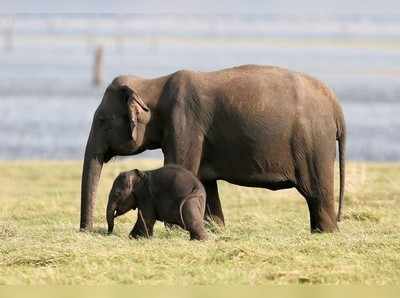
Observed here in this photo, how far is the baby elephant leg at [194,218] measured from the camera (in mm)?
14852

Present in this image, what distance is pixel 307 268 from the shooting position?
43.6 feet

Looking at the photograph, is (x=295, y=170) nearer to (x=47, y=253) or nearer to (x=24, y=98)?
(x=47, y=253)

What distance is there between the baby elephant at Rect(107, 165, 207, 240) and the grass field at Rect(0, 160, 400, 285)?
186 mm

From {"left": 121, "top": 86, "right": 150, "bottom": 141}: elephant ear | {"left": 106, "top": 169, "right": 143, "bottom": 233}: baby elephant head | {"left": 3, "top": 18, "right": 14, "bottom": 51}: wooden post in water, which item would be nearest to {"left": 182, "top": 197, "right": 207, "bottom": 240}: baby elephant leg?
{"left": 106, "top": 169, "right": 143, "bottom": 233}: baby elephant head

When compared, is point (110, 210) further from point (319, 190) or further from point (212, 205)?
point (319, 190)

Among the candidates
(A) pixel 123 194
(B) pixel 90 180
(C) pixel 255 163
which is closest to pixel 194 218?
(A) pixel 123 194

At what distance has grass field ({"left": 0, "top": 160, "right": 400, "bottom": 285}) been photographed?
1302 cm

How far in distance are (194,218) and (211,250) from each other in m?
0.98

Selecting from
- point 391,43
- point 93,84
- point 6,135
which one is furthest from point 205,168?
point 391,43

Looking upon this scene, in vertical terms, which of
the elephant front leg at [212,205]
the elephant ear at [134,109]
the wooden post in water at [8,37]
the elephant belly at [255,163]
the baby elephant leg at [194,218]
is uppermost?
the elephant ear at [134,109]

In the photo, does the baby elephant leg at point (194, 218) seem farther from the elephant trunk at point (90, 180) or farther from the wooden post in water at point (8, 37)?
the wooden post in water at point (8, 37)

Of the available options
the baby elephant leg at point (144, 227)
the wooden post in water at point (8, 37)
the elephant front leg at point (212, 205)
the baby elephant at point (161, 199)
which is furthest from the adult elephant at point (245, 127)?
the wooden post in water at point (8, 37)

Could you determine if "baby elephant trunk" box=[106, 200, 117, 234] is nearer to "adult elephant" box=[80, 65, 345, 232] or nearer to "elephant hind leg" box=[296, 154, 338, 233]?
"adult elephant" box=[80, 65, 345, 232]

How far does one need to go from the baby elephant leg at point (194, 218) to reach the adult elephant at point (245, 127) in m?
0.94
